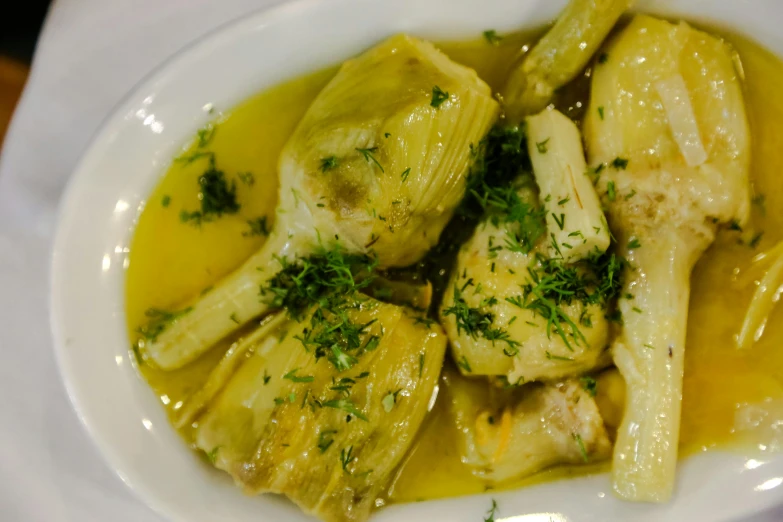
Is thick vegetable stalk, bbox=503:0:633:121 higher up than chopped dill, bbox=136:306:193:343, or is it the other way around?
thick vegetable stalk, bbox=503:0:633:121

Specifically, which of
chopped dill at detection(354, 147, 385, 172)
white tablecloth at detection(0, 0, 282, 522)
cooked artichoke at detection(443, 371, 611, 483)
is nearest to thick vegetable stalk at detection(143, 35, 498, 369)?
chopped dill at detection(354, 147, 385, 172)

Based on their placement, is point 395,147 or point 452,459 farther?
point 452,459

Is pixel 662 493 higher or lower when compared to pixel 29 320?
higher

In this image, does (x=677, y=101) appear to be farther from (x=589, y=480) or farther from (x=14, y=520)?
(x=14, y=520)

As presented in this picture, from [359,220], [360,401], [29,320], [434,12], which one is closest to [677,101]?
[434,12]

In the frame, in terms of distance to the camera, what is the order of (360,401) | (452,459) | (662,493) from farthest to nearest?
(452,459), (360,401), (662,493)

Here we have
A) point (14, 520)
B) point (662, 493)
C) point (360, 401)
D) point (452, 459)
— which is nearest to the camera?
point (662, 493)

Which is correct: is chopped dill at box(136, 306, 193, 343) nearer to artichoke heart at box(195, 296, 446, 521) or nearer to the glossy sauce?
the glossy sauce
